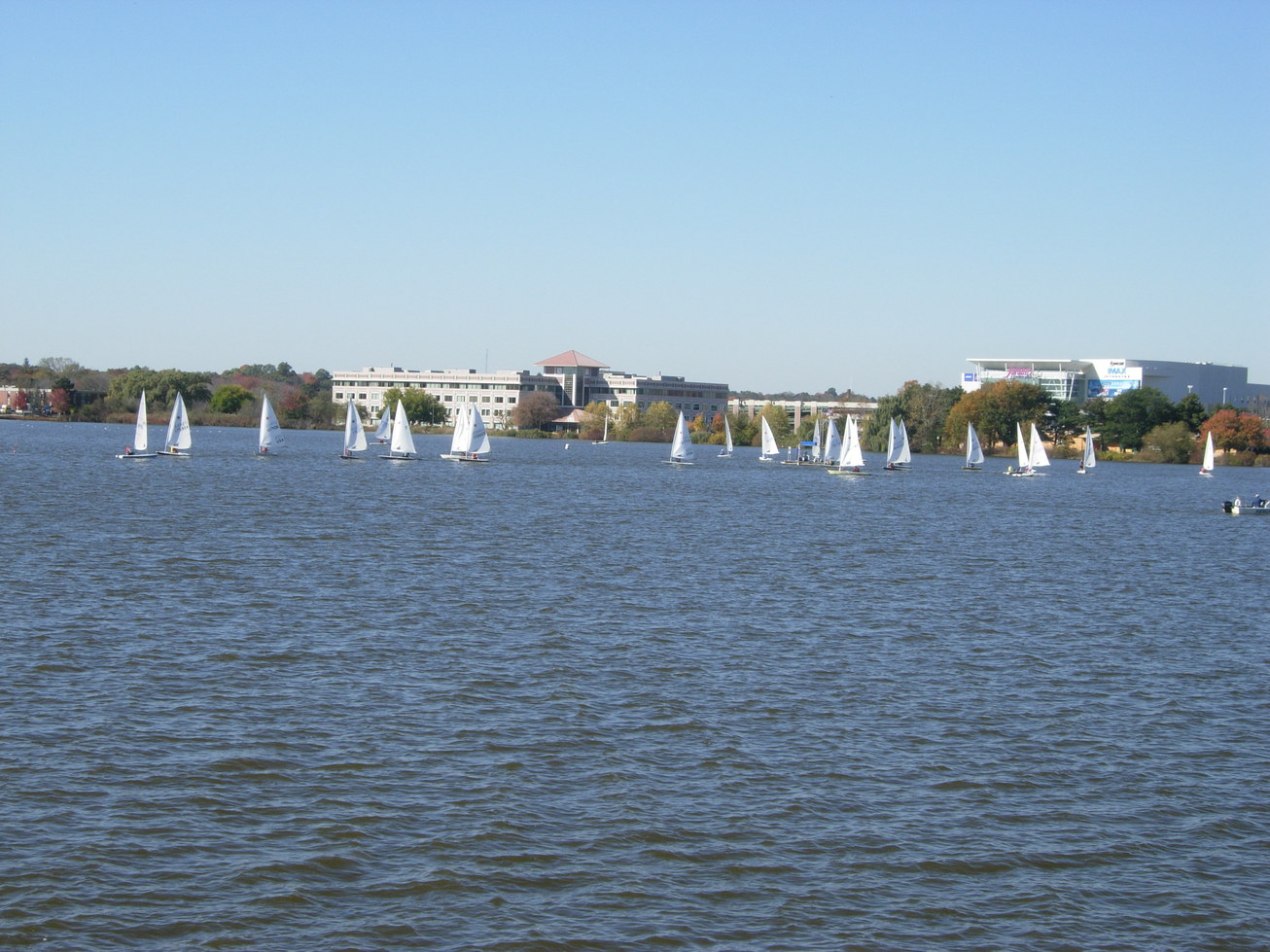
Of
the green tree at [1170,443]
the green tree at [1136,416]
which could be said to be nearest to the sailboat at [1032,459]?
the green tree at [1170,443]

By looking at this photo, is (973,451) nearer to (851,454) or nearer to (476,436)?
(851,454)

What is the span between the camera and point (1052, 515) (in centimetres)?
6372

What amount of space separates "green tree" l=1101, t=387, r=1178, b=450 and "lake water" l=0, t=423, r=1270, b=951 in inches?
5147

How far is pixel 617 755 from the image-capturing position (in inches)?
629

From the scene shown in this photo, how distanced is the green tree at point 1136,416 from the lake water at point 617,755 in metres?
131

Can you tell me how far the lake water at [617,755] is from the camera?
1151 cm

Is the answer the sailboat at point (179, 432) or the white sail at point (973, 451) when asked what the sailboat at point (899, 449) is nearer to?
the white sail at point (973, 451)

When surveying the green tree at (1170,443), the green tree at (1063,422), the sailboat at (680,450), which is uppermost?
the green tree at (1063,422)

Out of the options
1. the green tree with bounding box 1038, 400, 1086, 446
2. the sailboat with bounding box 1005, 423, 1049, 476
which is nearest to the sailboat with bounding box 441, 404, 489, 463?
the sailboat with bounding box 1005, 423, 1049, 476

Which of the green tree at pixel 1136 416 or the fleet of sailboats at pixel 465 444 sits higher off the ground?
the green tree at pixel 1136 416

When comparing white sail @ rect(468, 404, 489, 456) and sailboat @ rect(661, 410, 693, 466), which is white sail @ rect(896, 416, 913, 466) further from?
white sail @ rect(468, 404, 489, 456)

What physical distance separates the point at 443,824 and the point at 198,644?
32.9 ft

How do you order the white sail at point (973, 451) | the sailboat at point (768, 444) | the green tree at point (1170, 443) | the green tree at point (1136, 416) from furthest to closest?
the green tree at point (1136, 416), the green tree at point (1170, 443), the sailboat at point (768, 444), the white sail at point (973, 451)

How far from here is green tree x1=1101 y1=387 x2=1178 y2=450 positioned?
15750 centimetres
